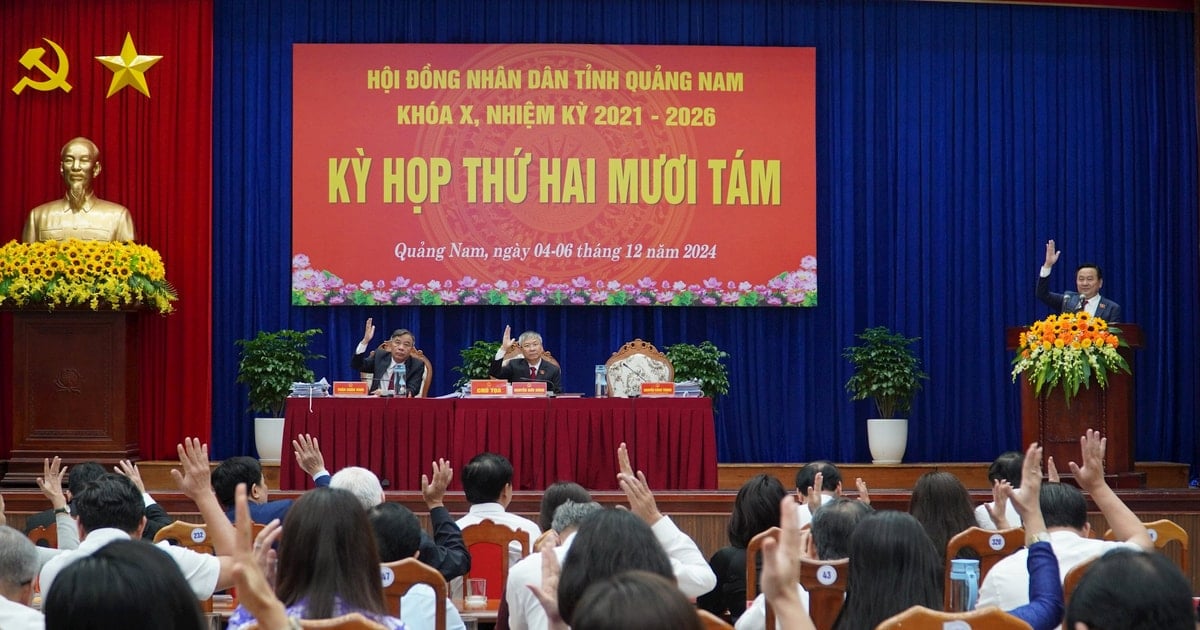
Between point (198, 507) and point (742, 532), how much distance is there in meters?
1.43

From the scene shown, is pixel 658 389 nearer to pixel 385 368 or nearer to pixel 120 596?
Result: pixel 385 368

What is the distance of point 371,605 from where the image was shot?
2291mm

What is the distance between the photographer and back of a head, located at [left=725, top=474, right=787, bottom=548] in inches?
138

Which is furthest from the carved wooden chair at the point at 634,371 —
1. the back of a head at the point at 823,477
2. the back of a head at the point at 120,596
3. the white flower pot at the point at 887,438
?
the back of a head at the point at 120,596

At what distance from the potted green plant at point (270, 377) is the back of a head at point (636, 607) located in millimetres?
7686

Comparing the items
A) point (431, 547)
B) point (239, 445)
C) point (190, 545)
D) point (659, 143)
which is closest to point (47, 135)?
point (239, 445)

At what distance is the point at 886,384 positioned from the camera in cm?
922

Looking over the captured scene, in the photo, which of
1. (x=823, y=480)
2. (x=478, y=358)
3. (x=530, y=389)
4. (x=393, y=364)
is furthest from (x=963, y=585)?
(x=478, y=358)

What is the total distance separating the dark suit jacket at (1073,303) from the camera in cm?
779

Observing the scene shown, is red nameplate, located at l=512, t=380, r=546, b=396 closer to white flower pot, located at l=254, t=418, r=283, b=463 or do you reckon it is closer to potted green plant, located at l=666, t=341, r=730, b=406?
potted green plant, located at l=666, t=341, r=730, b=406

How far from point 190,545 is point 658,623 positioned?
282 centimetres

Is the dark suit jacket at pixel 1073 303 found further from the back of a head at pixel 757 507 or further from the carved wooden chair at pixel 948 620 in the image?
the carved wooden chair at pixel 948 620

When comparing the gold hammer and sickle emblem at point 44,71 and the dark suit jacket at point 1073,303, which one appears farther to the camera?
the gold hammer and sickle emblem at point 44,71

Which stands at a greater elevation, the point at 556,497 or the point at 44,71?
the point at 44,71
